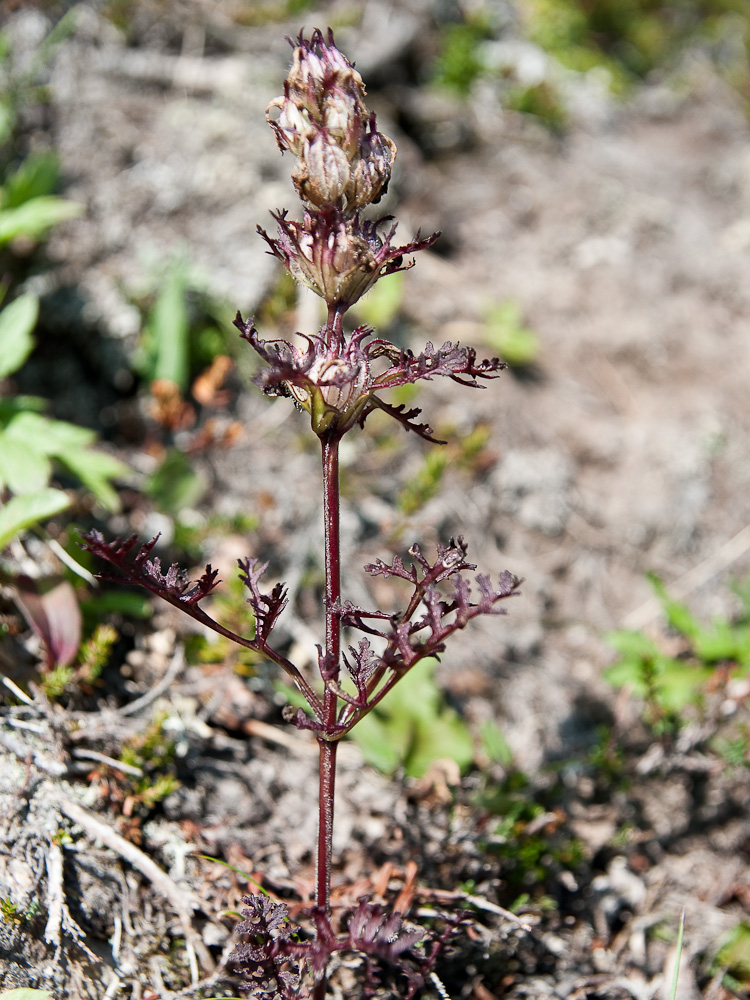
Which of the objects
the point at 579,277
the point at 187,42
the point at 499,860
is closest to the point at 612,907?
the point at 499,860

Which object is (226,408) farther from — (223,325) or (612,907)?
(612,907)

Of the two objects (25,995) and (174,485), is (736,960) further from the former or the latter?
(174,485)

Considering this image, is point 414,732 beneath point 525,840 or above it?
above

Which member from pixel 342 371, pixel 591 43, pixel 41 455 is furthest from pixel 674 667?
pixel 591 43

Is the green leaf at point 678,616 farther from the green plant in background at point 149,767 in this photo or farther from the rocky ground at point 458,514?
the green plant in background at point 149,767

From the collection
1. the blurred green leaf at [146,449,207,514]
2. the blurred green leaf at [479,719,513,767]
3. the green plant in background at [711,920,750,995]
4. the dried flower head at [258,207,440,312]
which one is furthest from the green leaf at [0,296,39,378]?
the green plant in background at [711,920,750,995]

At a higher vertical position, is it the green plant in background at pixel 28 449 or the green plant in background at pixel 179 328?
the green plant in background at pixel 179 328

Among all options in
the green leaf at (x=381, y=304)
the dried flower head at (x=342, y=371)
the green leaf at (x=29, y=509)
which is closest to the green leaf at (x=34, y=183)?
the green leaf at (x=381, y=304)
